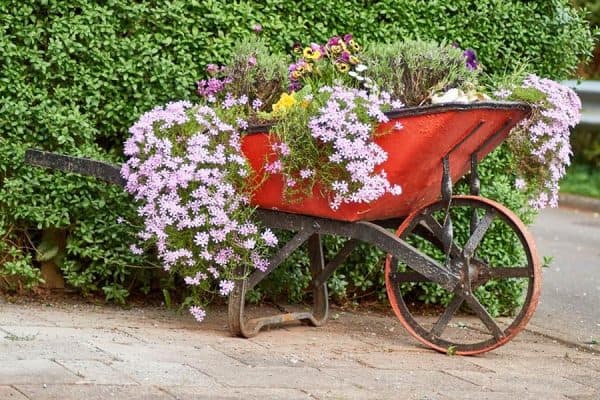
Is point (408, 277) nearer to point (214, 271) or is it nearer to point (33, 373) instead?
point (214, 271)

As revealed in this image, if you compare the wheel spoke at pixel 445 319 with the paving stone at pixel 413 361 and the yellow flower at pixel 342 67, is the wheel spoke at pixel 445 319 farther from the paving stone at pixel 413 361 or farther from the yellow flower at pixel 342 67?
the yellow flower at pixel 342 67

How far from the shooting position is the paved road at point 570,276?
594 cm

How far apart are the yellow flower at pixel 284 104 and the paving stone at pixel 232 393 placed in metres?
1.21

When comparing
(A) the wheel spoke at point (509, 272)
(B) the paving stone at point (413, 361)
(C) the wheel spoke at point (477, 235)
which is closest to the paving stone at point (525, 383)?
(B) the paving stone at point (413, 361)

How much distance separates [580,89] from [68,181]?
8.83 meters

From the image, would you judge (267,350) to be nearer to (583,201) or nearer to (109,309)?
(109,309)

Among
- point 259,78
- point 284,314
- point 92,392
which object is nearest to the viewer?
point 92,392

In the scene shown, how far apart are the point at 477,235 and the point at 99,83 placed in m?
Result: 1.88

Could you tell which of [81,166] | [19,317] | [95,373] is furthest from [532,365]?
[19,317]

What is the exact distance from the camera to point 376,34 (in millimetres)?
5676

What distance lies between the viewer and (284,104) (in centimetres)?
464

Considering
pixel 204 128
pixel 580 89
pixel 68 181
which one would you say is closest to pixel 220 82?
pixel 204 128

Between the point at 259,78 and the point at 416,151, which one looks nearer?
the point at 416,151

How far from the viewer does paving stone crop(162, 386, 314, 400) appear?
375cm
